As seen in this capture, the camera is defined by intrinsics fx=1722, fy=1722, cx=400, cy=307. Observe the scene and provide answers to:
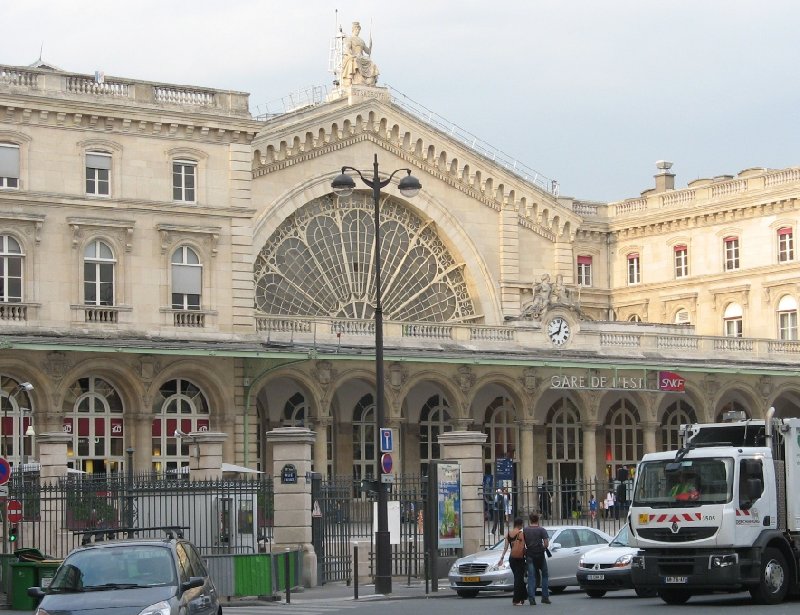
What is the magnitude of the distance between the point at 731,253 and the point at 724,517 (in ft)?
136

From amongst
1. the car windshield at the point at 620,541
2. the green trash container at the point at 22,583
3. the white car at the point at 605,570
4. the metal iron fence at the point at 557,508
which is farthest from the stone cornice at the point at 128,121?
the white car at the point at 605,570

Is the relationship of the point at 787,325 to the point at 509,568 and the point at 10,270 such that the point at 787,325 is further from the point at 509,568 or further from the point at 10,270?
the point at 509,568

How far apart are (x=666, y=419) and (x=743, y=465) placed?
40.3m

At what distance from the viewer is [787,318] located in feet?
213

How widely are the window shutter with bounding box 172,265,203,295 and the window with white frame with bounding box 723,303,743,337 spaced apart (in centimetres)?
2284

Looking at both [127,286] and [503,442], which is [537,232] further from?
[127,286]

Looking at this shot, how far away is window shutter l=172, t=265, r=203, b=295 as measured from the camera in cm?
5306

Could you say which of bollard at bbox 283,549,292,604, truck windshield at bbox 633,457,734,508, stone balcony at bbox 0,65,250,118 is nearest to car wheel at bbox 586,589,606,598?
truck windshield at bbox 633,457,734,508

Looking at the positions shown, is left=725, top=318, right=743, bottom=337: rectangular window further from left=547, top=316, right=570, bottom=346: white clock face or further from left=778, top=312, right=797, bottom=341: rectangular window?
left=547, top=316, right=570, bottom=346: white clock face

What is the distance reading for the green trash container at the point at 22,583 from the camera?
1126 inches

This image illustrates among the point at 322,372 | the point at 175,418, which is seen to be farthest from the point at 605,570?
the point at 175,418

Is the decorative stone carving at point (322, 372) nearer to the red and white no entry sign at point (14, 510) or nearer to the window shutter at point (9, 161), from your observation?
the window shutter at point (9, 161)

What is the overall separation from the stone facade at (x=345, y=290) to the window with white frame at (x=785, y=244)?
0.08 meters

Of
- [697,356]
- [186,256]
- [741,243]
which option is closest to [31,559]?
[186,256]
